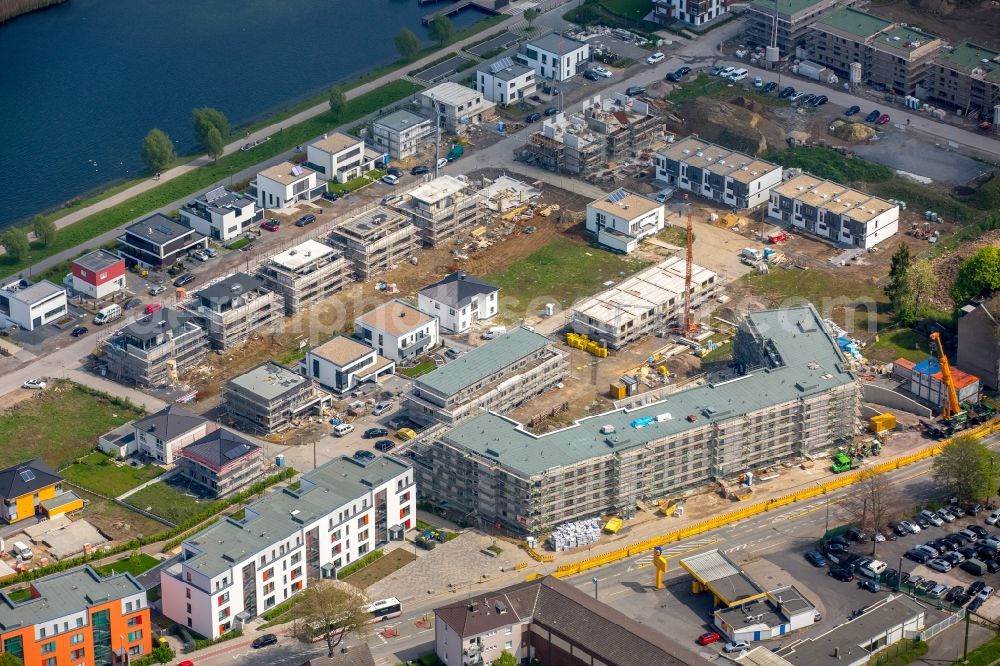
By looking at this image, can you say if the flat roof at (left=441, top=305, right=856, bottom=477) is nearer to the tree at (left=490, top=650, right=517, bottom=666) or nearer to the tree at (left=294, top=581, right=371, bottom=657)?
the tree at (left=490, top=650, right=517, bottom=666)

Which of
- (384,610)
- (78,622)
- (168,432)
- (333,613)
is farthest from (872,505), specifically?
(78,622)

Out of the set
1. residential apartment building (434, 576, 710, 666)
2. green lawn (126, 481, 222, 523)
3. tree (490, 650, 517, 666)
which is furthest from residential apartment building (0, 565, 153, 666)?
tree (490, 650, 517, 666)

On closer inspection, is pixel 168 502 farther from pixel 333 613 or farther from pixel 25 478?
pixel 333 613

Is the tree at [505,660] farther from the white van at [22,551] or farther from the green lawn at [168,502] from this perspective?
the white van at [22,551]

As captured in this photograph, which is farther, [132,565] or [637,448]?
[637,448]

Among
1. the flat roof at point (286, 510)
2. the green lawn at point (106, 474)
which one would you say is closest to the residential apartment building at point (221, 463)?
the green lawn at point (106, 474)
